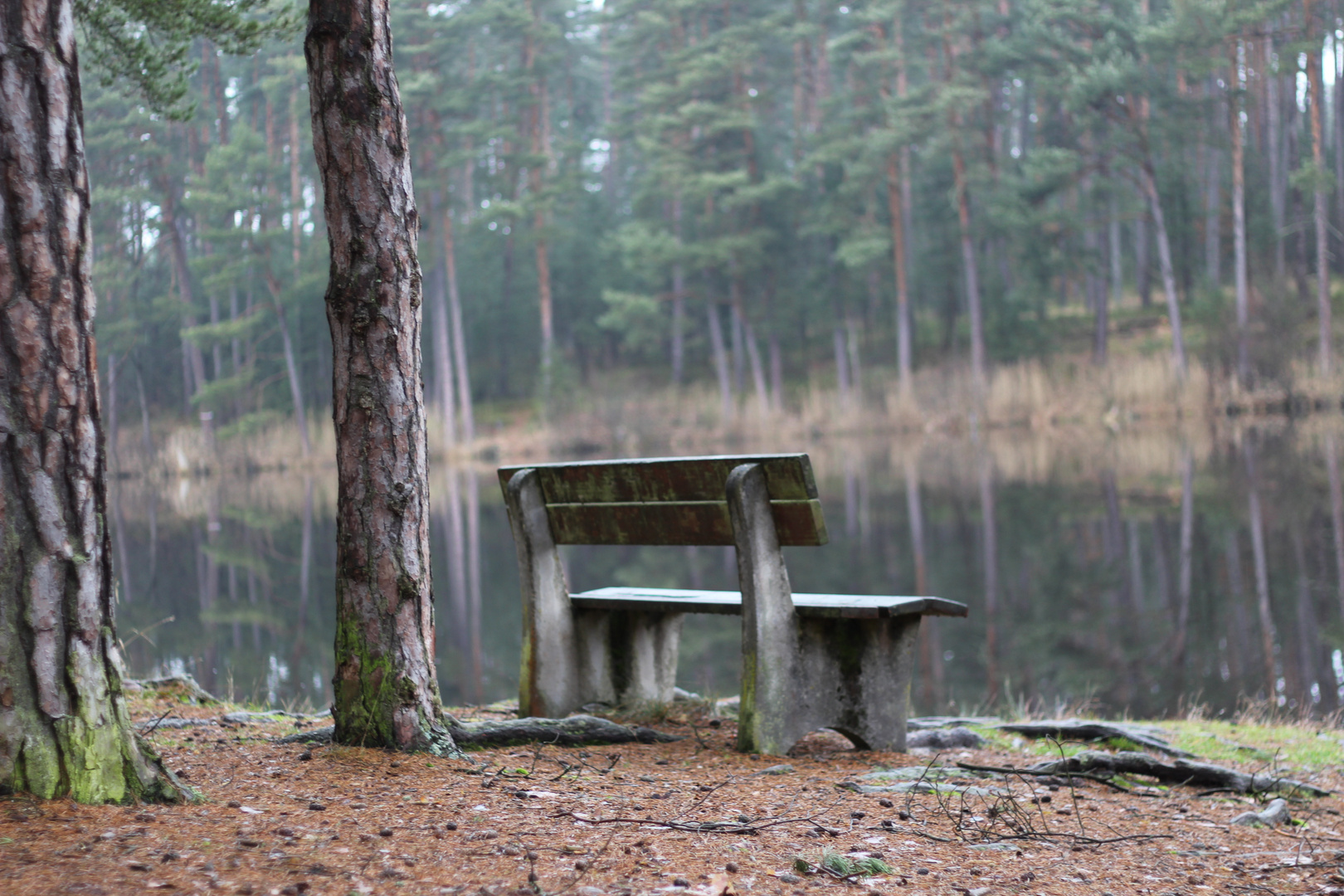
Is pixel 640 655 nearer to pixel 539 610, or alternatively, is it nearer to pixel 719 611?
pixel 539 610

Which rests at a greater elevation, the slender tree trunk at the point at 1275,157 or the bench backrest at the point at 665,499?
the slender tree trunk at the point at 1275,157

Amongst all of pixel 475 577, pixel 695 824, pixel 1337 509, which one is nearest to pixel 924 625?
pixel 475 577

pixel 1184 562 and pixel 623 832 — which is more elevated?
pixel 623 832

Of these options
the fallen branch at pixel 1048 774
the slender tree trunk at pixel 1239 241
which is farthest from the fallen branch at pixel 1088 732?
the slender tree trunk at pixel 1239 241

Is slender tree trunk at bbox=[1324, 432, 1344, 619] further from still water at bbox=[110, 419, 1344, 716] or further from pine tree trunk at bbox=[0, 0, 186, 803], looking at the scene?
pine tree trunk at bbox=[0, 0, 186, 803]

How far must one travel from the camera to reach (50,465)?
245 centimetres

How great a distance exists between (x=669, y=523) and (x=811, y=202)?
34.4 m

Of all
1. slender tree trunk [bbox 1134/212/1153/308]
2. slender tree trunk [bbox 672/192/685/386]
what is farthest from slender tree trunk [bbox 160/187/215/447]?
slender tree trunk [bbox 1134/212/1153/308]

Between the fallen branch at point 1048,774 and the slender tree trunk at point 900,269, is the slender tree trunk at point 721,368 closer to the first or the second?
the slender tree trunk at point 900,269

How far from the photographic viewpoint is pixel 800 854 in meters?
2.49

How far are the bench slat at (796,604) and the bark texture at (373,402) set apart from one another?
1.21m

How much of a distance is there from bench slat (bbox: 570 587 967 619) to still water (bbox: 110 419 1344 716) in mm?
2022

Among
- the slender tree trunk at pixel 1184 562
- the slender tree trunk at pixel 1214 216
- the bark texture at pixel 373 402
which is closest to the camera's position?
the bark texture at pixel 373 402

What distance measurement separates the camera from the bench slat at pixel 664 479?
3709mm
